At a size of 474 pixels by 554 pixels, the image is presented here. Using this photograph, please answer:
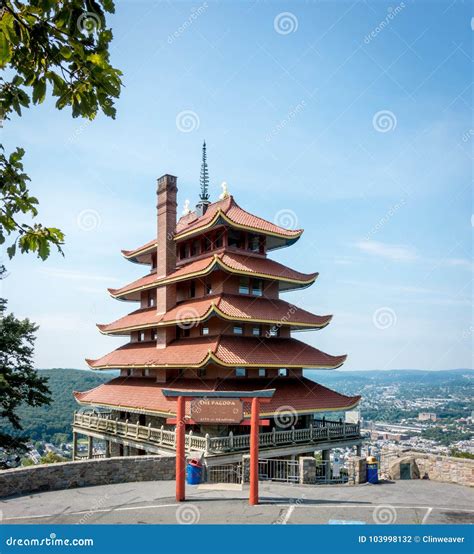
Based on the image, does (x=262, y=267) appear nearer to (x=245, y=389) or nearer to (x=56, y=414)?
(x=245, y=389)

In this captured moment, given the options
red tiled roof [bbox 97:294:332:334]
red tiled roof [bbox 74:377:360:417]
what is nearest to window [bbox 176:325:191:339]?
red tiled roof [bbox 97:294:332:334]

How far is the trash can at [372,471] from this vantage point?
65.7 ft

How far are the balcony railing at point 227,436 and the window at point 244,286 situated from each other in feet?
27.1

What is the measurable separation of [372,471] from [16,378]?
25097 mm

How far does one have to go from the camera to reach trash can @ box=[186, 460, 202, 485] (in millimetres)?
18125

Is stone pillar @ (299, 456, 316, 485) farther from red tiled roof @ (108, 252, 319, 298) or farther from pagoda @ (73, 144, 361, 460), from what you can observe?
red tiled roof @ (108, 252, 319, 298)

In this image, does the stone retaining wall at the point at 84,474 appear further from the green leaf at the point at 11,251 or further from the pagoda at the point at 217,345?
the green leaf at the point at 11,251

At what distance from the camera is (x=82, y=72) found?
4.89 m

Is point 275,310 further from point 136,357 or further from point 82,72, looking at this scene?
point 82,72

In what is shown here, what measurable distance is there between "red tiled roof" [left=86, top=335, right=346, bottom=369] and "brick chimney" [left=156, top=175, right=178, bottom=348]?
207 cm

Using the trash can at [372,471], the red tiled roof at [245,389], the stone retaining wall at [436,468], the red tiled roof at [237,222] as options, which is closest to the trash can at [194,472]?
the red tiled roof at [245,389]
